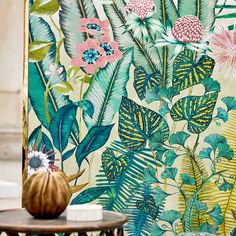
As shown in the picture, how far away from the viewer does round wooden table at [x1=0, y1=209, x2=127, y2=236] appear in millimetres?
2916

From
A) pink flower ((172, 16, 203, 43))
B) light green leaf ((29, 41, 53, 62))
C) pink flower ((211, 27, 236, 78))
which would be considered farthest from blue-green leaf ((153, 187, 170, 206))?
light green leaf ((29, 41, 53, 62))

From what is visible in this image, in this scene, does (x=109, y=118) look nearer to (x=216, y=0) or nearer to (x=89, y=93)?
(x=89, y=93)

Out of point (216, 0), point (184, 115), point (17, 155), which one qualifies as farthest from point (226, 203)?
point (17, 155)

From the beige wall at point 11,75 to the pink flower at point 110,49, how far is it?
2.60ft

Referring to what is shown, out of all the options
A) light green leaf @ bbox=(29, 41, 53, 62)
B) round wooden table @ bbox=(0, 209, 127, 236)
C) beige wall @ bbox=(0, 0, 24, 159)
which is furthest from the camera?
beige wall @ bbox=(0, 0, 24, 159)

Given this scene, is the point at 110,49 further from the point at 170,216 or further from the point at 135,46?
the point at 170,216

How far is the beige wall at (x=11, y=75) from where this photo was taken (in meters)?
4.73

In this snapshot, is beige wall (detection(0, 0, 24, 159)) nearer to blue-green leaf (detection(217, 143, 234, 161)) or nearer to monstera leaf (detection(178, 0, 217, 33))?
monstera leaf (detection(178, 0, 217, 33))

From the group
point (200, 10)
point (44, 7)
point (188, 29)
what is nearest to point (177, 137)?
point (188, 29)

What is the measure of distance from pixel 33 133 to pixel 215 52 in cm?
A: 115

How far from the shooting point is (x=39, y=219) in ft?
10.4

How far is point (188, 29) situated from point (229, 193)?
3.20 ft

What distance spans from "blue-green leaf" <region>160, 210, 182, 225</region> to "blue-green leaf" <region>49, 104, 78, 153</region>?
70cm

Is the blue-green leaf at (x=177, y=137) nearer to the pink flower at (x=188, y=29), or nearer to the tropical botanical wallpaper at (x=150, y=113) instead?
the tropical botanical wallpaper at (x=150, y=113)
